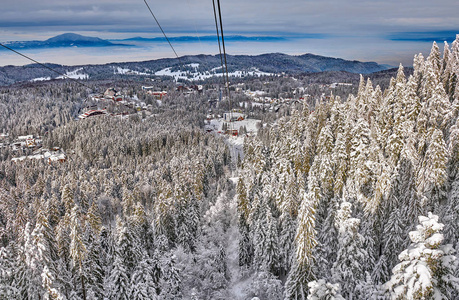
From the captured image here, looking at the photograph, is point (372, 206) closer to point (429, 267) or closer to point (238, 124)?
point (429, 267)

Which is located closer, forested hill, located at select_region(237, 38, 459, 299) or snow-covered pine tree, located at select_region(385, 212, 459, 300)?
snow-covered pine tree, located at select_region(385, 212, 459, 300)

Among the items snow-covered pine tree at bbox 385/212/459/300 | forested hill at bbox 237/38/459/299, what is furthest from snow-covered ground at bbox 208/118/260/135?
snow-covered pine tree at bbox 385/212/459/300

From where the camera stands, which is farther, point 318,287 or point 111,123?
point 111,123

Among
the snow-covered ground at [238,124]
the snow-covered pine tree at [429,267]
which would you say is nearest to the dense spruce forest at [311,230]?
the snow-covered pine tree at [429,267]

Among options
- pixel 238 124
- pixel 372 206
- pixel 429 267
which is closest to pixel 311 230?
pixel 372 206

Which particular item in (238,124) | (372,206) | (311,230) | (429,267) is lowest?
(238,124)

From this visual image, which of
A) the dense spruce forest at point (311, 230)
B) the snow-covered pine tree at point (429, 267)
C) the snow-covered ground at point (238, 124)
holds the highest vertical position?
the snow-covered pine tree at point (429, 267)

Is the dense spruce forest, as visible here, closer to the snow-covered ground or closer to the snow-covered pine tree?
the snow-covered pine tree

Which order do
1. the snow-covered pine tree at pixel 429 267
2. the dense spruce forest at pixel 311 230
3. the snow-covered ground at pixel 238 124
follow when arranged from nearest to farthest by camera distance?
the snow-covered pine tree at pixel 429 267 < the dense spruce forest at pixel 311 230 < the snow-covered ground at pixel 238 124

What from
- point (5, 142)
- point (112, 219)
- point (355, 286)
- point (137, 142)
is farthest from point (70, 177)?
point (5, 142)

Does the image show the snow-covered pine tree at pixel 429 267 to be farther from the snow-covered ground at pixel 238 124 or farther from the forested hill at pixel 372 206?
the snow-covered ground at pixel 238 124

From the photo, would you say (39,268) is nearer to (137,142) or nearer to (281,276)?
(281,276)
